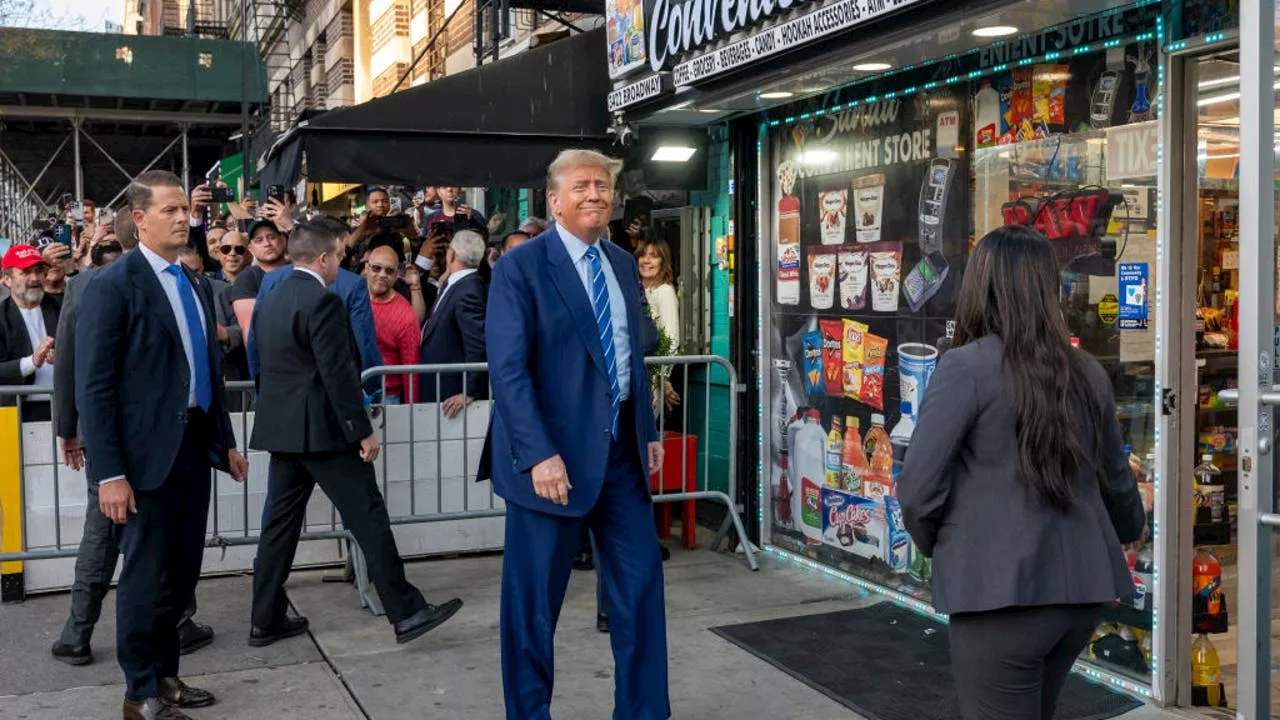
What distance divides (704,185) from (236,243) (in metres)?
3.31

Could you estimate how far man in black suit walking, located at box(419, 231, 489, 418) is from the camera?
789 cm

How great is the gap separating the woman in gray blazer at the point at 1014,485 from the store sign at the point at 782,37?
92.0 inches

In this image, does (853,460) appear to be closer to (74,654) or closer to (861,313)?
(861,313)

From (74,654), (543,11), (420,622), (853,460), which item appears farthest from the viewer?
(543,11)

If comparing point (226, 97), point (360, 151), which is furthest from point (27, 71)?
point (360, 151)

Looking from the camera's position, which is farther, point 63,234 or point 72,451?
point 63,234

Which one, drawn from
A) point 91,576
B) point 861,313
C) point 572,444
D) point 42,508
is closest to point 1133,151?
point 861,313

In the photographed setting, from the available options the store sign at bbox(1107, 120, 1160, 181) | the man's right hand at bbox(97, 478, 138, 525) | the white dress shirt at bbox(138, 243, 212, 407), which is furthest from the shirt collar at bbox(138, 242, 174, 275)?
the store sign at bbox(1107, 120, 1160, 181)

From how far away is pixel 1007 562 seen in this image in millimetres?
3027

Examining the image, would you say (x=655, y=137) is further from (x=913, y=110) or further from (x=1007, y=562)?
(x=1007, y=562)

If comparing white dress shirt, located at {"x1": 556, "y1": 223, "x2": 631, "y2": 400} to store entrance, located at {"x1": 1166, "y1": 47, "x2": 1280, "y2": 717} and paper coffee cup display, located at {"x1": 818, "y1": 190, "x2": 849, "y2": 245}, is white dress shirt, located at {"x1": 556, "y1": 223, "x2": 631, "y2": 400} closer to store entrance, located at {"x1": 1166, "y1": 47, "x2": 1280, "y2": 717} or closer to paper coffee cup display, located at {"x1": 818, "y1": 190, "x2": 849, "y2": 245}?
store entrance, located at {"x1": 1166, "y1": 47, "x2": 1280, "y2": 717}

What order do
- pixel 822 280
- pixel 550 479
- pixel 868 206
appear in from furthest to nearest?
pixel 822 280 → pixel 868 206 → pixel 550 479

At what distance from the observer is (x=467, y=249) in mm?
8023

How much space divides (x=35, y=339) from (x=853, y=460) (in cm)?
523
